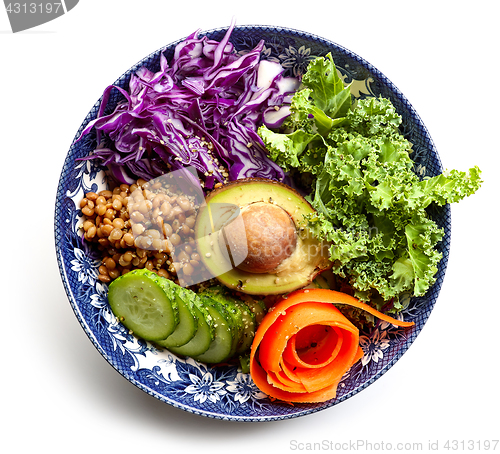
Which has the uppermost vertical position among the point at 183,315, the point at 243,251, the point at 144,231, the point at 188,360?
the point at 144,231

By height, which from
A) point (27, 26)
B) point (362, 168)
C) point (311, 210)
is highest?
point (27, 26)

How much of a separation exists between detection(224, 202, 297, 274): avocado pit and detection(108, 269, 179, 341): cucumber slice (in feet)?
1.82

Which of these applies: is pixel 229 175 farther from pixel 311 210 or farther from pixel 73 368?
pixel 73 368

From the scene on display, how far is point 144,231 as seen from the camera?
297 centimetres

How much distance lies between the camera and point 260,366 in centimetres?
307

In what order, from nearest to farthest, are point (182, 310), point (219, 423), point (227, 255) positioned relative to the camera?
point (182, 310) < point (227, 255) < point (219, 423)

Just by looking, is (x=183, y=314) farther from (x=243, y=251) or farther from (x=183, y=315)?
(x=243, y=251)

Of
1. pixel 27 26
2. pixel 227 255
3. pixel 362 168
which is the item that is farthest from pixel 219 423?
pixel 27 26

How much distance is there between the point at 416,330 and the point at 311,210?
1.07 m

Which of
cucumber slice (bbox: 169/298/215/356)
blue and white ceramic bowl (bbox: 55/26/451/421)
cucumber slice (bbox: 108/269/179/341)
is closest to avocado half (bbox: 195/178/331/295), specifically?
cucumber slice (bbox: 169/298/215/356)

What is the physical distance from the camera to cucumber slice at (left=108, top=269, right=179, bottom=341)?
9.04 feet

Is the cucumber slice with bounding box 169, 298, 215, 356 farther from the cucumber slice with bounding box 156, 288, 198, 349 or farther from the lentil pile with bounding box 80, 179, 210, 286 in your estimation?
the lentil pile with bounding box 80, 179, 210, 286

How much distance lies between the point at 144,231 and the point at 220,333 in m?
0.85

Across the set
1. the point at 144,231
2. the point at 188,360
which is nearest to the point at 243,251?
the point at 144,231
